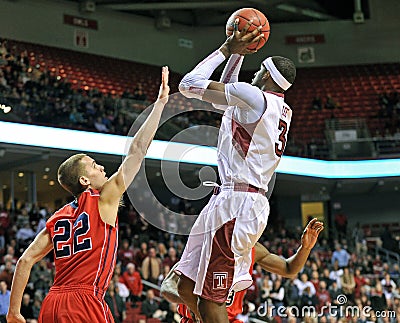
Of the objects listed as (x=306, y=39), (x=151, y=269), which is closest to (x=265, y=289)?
(x=151, y=269)

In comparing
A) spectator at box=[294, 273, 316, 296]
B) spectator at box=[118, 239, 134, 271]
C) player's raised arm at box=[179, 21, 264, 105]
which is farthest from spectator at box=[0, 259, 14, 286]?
player's raised arm at box=[179, 21, 264, 105]

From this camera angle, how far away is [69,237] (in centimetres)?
464

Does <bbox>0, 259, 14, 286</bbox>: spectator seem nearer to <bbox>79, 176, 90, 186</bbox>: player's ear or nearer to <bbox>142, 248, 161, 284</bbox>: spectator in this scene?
<bbox>142, 248, 161, 284</bbox>: spectator

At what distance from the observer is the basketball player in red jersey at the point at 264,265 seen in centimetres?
546

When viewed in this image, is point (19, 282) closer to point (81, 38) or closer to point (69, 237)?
point (69, 237)

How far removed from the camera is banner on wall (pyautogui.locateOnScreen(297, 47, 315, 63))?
28630 millimetres

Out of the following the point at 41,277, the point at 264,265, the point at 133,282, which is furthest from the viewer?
the point at 133,282

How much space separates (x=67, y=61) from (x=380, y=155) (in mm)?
10700

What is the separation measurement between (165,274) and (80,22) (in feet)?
44.1

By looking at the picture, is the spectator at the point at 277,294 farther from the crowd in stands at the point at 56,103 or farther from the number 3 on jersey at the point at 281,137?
the number 3 on jersey at the point at 281,137

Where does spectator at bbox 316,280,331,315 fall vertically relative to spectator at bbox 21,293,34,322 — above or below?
below

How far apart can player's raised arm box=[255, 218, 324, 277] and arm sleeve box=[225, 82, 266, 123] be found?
1099 millimetres

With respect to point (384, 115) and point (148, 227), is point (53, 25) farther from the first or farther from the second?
point (384, 115)

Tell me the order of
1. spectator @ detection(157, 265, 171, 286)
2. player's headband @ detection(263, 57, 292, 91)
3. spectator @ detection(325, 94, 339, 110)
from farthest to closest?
spectator @ detection(325, 94, 339, 110)
spectator @ detection(157, 265, 171, 286)
player's headband @ detection(263, 57, 292, 91)
